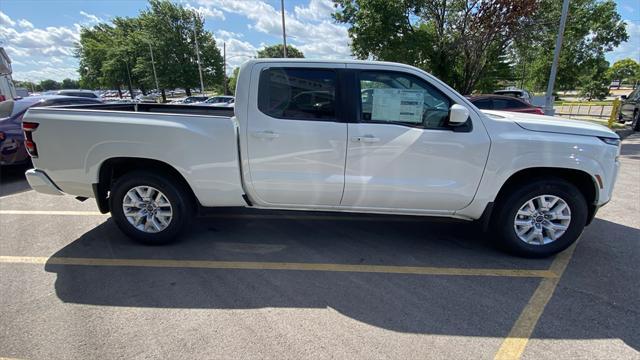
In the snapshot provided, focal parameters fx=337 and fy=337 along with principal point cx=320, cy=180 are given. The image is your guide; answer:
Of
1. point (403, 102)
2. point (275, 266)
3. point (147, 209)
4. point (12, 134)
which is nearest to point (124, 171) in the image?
point (147, 209)

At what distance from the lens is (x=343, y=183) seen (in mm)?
3320

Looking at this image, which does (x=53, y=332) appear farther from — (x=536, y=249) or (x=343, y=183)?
(x=536, y=249)

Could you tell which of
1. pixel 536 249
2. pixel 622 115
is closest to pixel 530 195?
pixel 536 249

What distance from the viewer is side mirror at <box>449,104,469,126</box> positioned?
299 centimetres

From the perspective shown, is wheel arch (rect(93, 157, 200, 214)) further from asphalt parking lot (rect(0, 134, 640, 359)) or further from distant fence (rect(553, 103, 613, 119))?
distant fence (rect(553, 103, 613, 119))

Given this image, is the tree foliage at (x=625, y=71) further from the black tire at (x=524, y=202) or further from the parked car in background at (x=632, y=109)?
the black tire at (x=524, y=202)

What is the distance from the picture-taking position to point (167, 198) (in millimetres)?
3510

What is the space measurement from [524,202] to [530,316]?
1.16 m

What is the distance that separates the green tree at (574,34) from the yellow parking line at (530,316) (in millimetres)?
14295

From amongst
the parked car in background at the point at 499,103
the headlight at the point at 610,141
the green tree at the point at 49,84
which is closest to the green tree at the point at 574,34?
the parked car in background at the point at 499,103

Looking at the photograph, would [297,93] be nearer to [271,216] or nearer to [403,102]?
[403,102]

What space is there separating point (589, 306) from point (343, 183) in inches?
88.3

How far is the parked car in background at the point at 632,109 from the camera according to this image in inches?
506

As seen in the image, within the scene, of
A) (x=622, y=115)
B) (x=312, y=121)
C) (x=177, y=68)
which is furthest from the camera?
(x=177, y=68)
